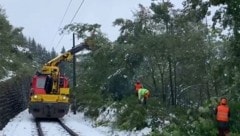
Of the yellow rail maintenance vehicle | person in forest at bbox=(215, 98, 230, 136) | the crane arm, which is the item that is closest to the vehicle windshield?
the yellow rail maintenance vehicle

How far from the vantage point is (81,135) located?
22.0 metres

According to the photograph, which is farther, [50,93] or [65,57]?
[65,57]

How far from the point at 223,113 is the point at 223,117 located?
5.1 inches

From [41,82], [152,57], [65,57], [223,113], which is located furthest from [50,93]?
[223,113]

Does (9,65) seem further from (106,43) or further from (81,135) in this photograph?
(81,135)

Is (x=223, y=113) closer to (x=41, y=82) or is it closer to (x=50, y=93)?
(x=50, y=93)

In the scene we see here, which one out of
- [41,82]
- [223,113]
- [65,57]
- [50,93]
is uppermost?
[65,57]

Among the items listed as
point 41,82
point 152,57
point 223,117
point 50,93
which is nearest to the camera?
point 223,117

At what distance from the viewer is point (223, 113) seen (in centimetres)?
1689

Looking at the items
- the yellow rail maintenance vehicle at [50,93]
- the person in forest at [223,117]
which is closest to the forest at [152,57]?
the yellow rail maintenance vehicle at [50,93]

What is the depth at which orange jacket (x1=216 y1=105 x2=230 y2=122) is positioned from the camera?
16.9 m

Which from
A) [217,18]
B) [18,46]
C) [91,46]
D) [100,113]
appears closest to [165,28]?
[91,46]

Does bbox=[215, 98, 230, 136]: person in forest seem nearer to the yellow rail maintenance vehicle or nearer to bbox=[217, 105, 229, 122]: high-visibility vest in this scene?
bbox=[217, 105, 229, 122]: high-visibility vest

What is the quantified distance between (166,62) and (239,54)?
1705 centimetres
